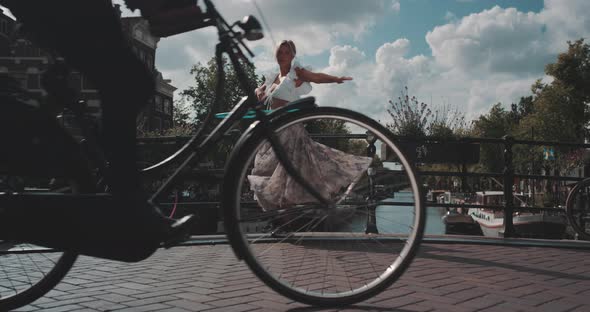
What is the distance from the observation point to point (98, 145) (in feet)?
7.84

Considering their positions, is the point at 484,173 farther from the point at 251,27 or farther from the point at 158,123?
the point at 158,123

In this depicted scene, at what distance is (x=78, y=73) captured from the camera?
2.40 metres

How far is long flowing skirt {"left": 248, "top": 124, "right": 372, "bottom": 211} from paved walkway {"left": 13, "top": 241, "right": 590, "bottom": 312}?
560 mm

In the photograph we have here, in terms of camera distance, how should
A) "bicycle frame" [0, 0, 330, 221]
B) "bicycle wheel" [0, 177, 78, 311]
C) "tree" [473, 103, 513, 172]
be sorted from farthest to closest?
1. "tree" [473, 103, 513, 172]
2. "bicycle wheel" [0, 177, 78, 311]
3. "bicycle frame" [0, 0, 330, 221]

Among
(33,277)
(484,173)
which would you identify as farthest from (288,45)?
(33,277)

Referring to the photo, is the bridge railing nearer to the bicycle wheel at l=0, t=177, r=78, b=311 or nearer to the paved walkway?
the paved walkway

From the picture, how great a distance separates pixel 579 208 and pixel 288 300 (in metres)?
4.63

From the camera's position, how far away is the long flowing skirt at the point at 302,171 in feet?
8.54

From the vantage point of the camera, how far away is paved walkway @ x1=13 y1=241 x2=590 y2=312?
2861mm

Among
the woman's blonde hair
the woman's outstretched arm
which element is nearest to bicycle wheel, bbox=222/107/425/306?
the woman's outstretched arm

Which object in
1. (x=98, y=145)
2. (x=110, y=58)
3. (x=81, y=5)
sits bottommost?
(x=98, y=145)

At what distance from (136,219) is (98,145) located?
1.24 feet

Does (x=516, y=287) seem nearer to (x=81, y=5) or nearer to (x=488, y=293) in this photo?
(x=488, y=293)

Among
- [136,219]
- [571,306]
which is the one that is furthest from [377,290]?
[571,306]
